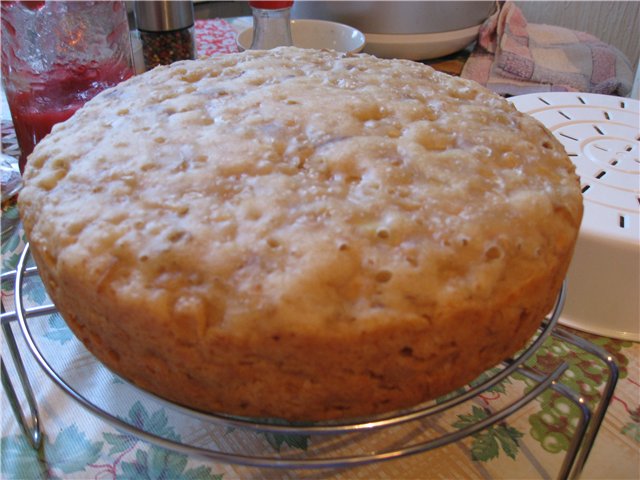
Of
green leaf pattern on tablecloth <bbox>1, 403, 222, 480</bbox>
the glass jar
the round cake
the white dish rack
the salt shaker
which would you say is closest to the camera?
the round cake

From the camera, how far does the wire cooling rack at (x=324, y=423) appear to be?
46 centimetres

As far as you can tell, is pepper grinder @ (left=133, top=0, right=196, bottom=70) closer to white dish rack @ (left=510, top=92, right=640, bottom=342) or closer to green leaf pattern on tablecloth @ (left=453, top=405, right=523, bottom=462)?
white dish rack @ (left=510, top=92, right=640, bottom=342)

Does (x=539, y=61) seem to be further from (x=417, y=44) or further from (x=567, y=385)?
(x=567, y=385)

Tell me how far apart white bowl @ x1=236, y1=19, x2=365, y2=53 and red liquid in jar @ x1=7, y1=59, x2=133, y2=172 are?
1.26 feet

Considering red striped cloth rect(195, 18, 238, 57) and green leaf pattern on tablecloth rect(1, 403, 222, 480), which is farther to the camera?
red striped cloth rect(195, 18, 238, 57)

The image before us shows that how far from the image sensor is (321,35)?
1402mm

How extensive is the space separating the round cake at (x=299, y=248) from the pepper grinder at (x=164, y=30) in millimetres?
771

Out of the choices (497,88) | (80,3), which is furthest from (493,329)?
(497,88)

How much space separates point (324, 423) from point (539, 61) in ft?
3.73

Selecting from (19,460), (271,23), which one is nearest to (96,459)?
(19,460)

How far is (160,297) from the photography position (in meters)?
0.44

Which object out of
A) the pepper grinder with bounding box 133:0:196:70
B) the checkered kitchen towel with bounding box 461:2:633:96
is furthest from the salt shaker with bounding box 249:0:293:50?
the checkered kitchen towel with bounding box 461:2:633:96

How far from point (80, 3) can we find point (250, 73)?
50 centimetres

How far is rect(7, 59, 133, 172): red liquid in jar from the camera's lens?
39.5 inches
